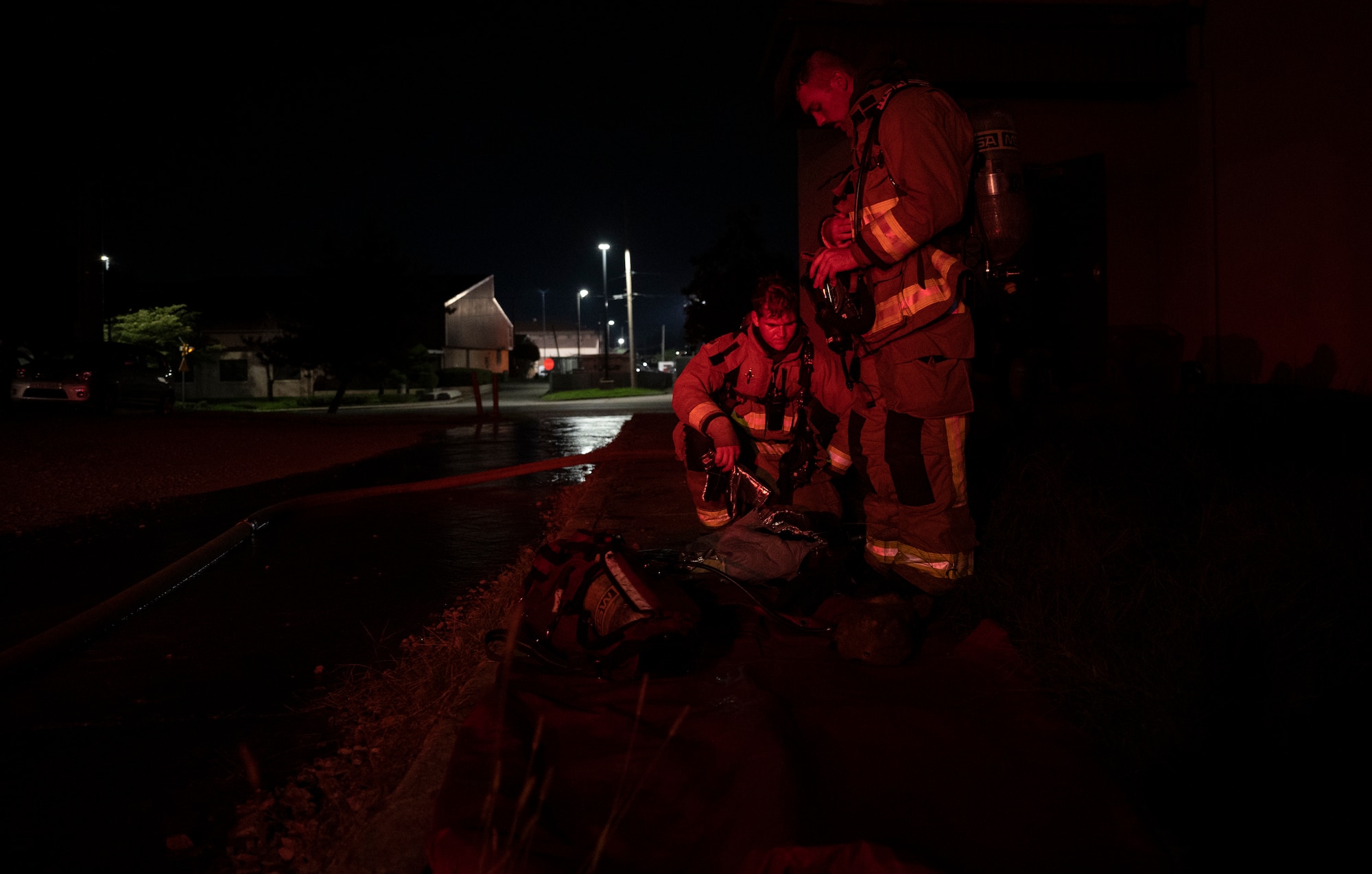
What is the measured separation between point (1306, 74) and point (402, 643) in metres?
7.48

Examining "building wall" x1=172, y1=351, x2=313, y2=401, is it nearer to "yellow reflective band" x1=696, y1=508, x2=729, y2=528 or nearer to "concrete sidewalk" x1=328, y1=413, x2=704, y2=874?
"concrete sidewalk" x1=328, y1=413, x2=704, y2=874

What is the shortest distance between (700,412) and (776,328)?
0.51 meters

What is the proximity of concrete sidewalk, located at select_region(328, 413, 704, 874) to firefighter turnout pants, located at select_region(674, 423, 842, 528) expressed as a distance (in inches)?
10.6

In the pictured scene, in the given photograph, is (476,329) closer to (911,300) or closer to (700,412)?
(700,412)

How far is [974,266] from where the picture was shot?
3369mm

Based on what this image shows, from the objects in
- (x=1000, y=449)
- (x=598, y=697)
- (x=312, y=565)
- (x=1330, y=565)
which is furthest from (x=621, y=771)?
(x=1000, y=449)

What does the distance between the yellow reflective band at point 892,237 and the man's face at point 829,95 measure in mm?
519

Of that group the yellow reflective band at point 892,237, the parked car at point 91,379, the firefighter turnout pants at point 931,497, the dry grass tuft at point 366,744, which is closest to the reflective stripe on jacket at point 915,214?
the yellow reflective band at point 892,237

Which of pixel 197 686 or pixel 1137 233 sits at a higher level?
pixel 1137 233

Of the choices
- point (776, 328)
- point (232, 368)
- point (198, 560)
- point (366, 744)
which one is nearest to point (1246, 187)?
point (776, 328)

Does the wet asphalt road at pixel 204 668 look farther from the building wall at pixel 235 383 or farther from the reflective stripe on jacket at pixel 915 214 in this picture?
the building wall at pixel 235 383

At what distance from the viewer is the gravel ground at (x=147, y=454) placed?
7094mm

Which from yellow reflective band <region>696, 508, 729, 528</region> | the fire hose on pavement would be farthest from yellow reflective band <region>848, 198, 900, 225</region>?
the fire hose on pavement

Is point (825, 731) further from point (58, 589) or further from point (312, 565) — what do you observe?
point (58, 589)
